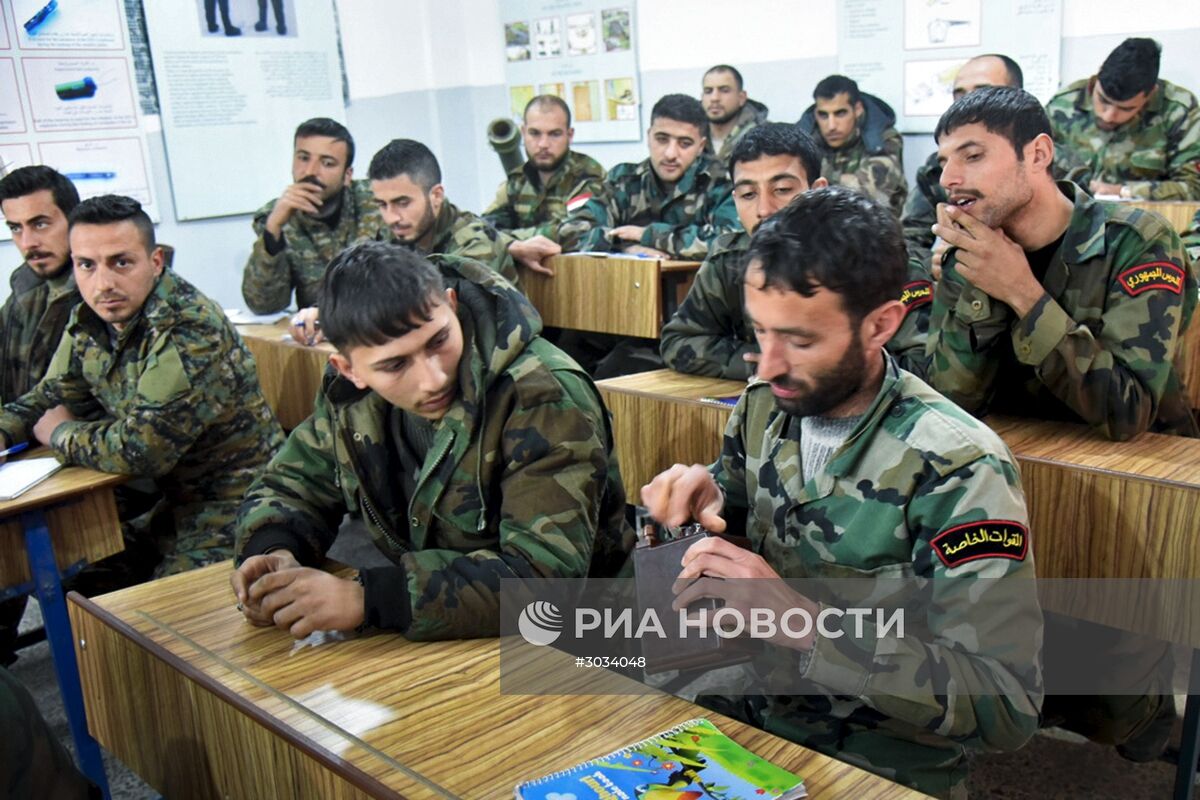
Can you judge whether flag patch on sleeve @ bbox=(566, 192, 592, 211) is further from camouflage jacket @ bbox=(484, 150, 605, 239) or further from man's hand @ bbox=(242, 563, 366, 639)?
man's hand @ bbox=(242, 563, 366, 639)

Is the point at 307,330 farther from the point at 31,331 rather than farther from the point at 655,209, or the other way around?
the point at 655,209

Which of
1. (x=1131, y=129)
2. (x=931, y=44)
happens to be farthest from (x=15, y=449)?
(x=1131, y=129)

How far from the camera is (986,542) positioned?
112 centimetres

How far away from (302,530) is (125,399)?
1.07 metres

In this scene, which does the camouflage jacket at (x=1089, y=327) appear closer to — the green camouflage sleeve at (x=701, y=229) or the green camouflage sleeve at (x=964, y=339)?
the green camouflage sleeve at (x=964, y=339)

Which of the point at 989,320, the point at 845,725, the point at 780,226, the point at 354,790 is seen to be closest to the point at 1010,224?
the point at 989,320

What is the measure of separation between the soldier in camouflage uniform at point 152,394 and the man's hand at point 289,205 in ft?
5.18

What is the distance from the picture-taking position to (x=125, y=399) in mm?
2430

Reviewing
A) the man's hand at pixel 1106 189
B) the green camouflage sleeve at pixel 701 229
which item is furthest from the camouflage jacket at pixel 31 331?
the man's hand at pixel 1106 189

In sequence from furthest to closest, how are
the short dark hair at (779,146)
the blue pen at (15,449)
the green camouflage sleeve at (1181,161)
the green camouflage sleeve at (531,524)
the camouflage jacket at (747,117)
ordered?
the camouflage jacket at (747,117)
the green camouflage sleeve at (1181,161)
the short dark hair at (779,146)
the blue pen at (15,449)
the green camouflage sleeve at (531,524)

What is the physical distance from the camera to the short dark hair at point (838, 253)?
3.96ft

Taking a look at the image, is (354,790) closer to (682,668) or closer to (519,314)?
(682,668)

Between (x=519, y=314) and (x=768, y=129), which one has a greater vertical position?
(x=768, y=129)

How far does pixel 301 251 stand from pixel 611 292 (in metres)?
1.39
